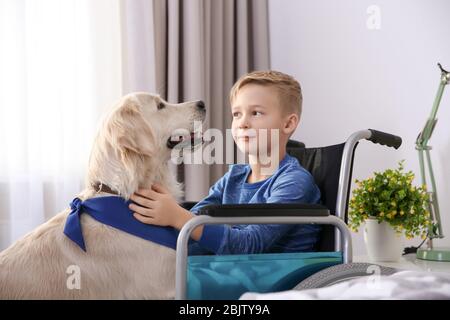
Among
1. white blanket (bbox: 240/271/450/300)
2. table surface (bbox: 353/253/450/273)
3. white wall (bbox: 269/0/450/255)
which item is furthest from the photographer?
white wall (bbox: 269/0/450/255)

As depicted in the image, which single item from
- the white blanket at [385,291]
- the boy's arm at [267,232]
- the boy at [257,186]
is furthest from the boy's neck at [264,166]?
the white blanket at [385,291]

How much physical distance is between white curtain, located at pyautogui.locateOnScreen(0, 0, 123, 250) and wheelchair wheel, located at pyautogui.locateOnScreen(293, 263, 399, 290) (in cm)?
171

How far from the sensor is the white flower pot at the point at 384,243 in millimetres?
2426

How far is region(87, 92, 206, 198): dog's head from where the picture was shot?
1.36 meters

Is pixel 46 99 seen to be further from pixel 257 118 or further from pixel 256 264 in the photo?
pixel 256 264

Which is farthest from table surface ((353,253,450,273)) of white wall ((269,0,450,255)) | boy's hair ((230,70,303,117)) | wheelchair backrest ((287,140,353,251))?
boy's hair ((230,70,303,117))

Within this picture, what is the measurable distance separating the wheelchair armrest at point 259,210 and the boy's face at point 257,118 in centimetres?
43

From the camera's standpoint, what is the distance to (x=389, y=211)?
238 cm

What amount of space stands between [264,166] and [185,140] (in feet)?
0.88

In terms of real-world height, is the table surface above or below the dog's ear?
below

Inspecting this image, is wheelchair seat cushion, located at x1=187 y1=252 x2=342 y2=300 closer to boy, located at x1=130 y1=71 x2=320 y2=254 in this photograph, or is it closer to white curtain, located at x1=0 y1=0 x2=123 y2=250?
boy, located at x1=130 y1=71 x2=320 y2=254

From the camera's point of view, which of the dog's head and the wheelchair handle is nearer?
the dog's head
